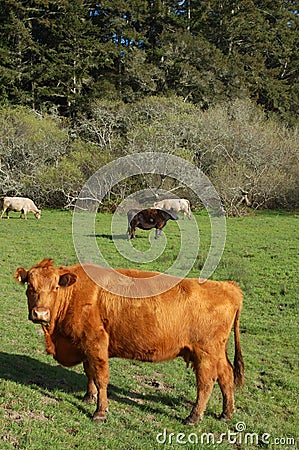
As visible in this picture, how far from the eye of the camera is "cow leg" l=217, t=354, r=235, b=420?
6.19 m

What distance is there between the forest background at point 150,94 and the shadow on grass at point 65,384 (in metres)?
27.9

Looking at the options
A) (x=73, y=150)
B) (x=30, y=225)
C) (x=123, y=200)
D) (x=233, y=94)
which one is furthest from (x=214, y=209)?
(x=233, y=94)

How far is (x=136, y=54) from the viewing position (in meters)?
52.0

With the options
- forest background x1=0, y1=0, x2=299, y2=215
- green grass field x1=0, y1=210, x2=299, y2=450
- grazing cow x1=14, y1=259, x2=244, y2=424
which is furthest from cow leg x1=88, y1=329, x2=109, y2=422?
forest background x1=0, y1=0, x2=299, y2=215

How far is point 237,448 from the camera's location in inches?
230

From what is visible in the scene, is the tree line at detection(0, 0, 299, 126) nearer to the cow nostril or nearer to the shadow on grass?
the shadow on grass

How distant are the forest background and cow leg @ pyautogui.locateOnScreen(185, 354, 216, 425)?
28835 millimetres

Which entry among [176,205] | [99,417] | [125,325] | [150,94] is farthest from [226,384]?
[150,94]

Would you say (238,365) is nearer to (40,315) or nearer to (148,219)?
(40,315)

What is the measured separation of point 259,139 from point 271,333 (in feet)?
110

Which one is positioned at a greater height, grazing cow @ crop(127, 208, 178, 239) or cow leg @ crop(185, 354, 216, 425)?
grazing cow @ crop(127, 208, 178, 239)

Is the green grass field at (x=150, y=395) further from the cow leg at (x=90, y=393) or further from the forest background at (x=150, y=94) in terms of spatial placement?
the forest background at (x=150, y=94)

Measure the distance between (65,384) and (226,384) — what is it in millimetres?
2209

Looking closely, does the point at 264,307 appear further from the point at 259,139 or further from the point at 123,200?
the point at 259,139
